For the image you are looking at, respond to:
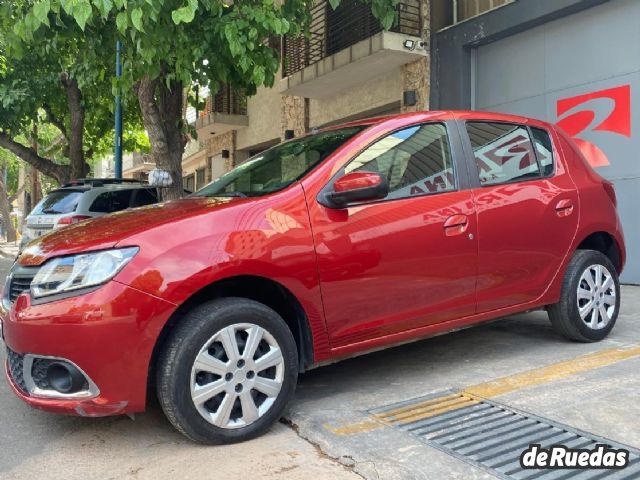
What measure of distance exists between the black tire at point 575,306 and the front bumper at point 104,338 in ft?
9.54

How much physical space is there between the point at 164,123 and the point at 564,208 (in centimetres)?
597

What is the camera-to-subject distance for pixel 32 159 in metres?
14.8

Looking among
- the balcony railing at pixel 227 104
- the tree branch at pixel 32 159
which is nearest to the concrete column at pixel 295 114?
the balcony railing at pixel 227 104

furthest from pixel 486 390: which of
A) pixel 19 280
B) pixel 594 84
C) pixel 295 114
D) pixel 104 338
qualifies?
pixel 295 114

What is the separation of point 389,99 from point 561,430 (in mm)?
8866

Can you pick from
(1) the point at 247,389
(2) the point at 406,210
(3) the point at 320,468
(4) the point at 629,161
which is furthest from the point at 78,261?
(4) the point at 629,161

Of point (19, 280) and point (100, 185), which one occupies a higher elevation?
point (100, 185)

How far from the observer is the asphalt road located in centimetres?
275

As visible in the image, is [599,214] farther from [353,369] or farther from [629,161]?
[629,161]

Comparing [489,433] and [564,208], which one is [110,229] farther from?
[564,208]

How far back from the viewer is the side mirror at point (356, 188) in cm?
323

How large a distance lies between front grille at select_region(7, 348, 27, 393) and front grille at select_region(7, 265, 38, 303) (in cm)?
33

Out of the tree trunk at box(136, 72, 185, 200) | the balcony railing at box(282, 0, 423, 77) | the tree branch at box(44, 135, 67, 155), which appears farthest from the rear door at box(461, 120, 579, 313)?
the tree branch at box(44, 135, 67, 155)

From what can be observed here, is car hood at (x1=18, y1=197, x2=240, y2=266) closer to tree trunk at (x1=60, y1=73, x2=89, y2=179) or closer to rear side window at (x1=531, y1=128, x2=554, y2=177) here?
rear side window at (x1=531, y1=128, x2=554, y2=177)
